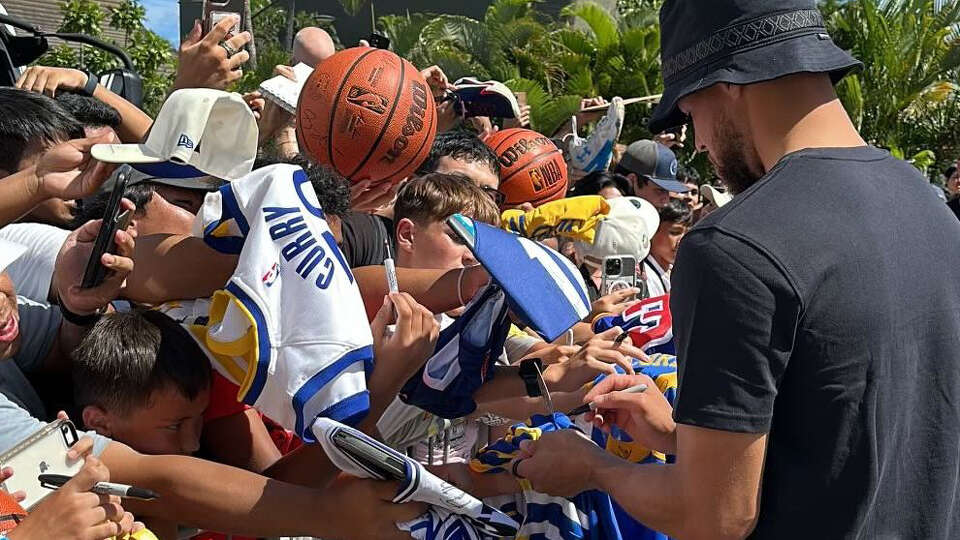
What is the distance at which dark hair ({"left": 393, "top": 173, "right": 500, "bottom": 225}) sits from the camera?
13.0 feet

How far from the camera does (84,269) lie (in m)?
2.70

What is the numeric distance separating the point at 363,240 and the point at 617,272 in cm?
107

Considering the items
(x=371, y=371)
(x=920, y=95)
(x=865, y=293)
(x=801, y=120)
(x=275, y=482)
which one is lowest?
(x=920, y=95)

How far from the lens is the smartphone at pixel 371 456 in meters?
2.32

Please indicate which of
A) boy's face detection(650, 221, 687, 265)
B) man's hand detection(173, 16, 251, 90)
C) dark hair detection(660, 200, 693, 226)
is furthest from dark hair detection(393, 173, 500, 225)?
dark hair detection(660, 200, 693, 226)

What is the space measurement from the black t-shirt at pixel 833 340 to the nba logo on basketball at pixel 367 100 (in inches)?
85.7

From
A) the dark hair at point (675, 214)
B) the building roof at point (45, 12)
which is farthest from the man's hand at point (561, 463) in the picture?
the building roof at point (45, 12)

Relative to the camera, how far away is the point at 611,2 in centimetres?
3534

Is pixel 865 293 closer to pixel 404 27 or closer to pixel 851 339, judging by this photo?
pixel 851 339

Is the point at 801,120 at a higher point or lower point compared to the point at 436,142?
higher

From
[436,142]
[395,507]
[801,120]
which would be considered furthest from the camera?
[436,142]

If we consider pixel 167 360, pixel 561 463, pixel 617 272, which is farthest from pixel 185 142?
pixel 617 272

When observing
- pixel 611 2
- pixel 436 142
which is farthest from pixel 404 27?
pixel 436 142

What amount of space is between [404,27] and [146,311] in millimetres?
25379
